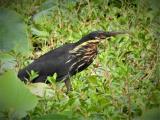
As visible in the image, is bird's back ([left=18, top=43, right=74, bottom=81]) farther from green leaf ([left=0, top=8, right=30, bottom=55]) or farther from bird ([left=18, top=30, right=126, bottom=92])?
green leaf ([left=0, top=8, right=30, bottom=55])

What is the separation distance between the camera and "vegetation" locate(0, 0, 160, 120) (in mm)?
3183

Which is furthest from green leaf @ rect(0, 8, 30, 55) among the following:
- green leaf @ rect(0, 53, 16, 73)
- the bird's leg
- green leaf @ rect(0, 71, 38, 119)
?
green leaf @ rect(0, 71, 38, 119)

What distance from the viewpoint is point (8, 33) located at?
5266 mm

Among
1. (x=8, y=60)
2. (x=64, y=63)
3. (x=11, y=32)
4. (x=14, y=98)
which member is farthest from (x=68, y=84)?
(x=14, y=98)

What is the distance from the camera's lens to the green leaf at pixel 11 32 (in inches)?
208

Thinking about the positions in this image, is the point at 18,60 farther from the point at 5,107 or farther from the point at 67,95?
the point at 5,107

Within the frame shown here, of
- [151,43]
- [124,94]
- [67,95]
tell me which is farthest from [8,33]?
[124,94]

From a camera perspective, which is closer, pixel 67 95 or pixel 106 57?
pixel 67 95

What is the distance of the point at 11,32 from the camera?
524cm

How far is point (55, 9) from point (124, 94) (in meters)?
3.28

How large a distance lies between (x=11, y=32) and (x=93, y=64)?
857 millimetres

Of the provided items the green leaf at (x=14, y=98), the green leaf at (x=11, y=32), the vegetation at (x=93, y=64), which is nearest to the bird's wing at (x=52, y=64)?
the vegetation at (x=93, y=64)

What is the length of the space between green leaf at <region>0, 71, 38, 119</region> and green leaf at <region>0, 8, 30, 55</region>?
Result: 9.29ft

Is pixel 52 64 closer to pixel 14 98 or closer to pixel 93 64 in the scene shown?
pixel 93 64
